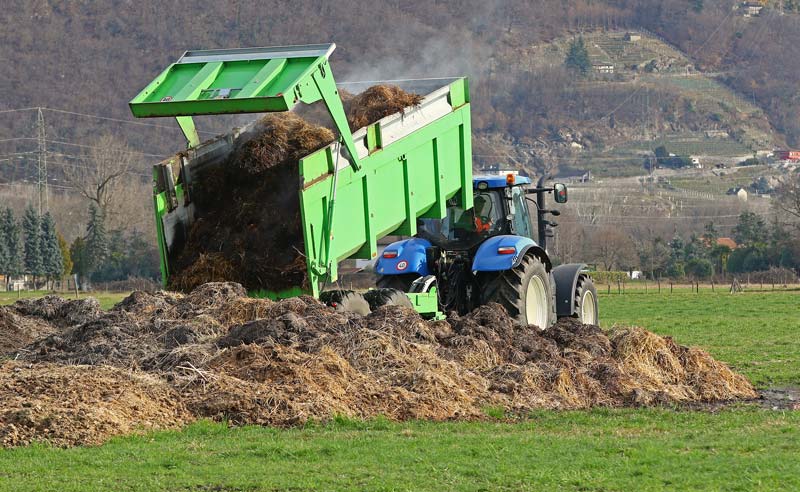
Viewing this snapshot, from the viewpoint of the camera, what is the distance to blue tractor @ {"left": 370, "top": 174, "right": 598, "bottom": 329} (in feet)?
58.1

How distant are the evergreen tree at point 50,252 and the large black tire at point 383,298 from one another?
6935 centimetres

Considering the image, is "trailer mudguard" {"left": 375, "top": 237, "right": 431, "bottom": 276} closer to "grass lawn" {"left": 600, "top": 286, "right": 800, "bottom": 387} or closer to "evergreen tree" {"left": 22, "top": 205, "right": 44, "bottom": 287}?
"grass lawn" {"left": 600, "top": 286, "right": 800, "bottom": 387}

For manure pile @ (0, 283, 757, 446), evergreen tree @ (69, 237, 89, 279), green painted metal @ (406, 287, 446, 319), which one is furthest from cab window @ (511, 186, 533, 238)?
evergreen tree @ (69, 237, 89, 279)

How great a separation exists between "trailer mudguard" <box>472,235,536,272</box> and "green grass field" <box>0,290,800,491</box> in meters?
4.39

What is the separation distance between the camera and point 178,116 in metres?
15.3

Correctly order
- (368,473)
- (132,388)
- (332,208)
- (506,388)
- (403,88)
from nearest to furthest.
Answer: (368,473), (132,388), (506,388), (332,208), (403,88)

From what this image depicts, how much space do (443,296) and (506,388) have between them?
446cm

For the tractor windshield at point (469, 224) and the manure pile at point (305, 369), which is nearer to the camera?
the manure pile at point (305, 369)

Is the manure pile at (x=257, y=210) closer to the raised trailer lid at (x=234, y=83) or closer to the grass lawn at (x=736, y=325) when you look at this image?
the raised trailer lid at (x=234, y=83)

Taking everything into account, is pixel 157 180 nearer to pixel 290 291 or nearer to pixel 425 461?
pixel 290 291

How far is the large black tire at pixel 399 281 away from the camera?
18234 mm

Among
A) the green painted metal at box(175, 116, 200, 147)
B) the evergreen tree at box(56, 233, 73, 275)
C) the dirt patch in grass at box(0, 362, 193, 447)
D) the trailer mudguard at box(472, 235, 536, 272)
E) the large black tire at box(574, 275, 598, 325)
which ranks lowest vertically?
the dirt patch in grass at box(0, 362, 193, 447)

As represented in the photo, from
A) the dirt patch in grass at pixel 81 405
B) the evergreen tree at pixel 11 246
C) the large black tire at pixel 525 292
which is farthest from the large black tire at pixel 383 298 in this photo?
Answer: the evergreen tree at pixel 11 246

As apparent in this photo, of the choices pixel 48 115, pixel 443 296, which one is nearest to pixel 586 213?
pixel 48 115
